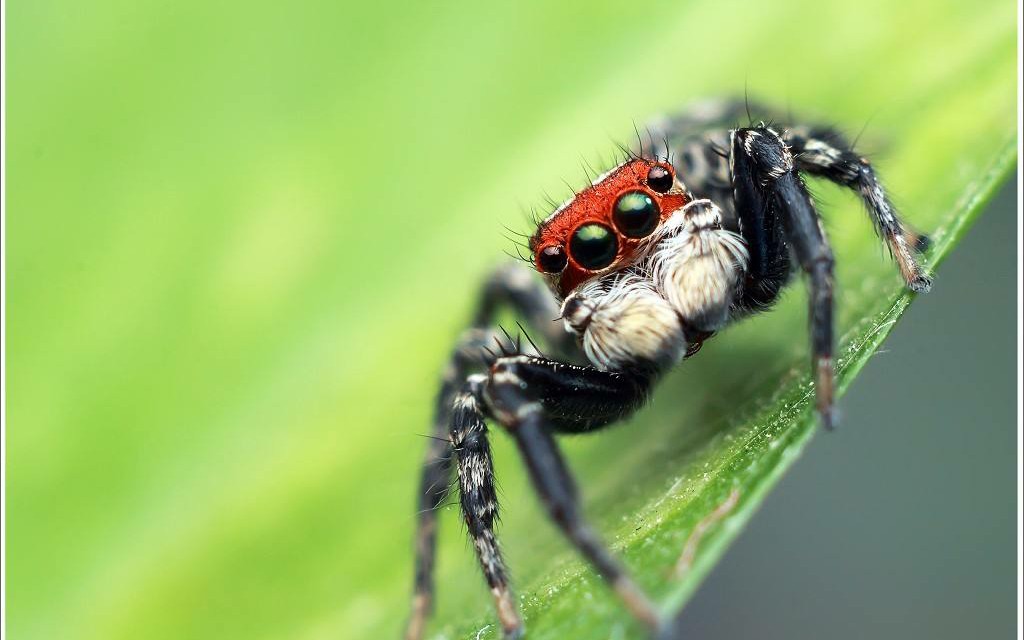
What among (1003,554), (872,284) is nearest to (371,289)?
(872,284)

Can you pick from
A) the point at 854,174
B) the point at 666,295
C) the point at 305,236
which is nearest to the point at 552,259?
the point at 666,295

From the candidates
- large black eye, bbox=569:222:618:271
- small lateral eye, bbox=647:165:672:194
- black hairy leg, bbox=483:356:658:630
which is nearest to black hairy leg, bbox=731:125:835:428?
small lateral eye, bbox=647:165:672:194

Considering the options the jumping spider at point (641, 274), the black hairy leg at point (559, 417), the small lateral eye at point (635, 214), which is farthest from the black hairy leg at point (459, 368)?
the small lateral eye at point (635, 214)

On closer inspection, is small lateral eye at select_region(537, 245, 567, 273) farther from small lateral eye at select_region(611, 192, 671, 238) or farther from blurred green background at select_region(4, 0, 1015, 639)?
blurred green background at select_region(4, 0, 1015, 639)

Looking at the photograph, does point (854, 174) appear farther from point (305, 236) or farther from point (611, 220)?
point (305, 236)

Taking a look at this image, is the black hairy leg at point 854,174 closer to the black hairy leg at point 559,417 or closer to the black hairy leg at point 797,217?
the black hairy leg at point 797,217

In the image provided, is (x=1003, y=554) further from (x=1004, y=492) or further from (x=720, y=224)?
(x=720, y=224)
